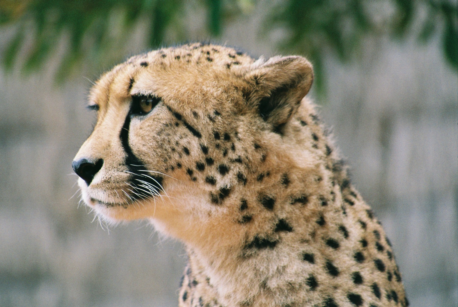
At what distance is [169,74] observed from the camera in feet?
6.46

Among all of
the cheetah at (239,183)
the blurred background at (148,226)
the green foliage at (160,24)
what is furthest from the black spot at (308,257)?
the blurred background at (148,226)

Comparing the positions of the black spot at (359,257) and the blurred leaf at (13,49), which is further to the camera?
the blurred leaf at (13,49)

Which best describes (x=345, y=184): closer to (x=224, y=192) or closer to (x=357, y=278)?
(x=357, y=278)

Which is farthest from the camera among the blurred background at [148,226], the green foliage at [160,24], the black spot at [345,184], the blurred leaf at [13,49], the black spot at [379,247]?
the blurred background at [148,226]

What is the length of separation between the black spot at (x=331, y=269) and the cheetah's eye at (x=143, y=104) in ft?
2.87

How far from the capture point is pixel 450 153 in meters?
5.94

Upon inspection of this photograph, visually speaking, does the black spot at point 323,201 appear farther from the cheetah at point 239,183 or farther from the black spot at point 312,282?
the black spot at point 312,282

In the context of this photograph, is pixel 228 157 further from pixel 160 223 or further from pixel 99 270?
pixel 99 270

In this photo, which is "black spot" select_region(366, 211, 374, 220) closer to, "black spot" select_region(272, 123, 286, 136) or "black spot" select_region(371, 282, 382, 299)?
"black spot" select_region(371, 282, 382, 299)

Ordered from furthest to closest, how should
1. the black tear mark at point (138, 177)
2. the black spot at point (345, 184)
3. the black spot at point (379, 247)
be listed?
the black spot at point (345, 184), the black spot at point (379, 247), the black tear mark at point (138, 177)

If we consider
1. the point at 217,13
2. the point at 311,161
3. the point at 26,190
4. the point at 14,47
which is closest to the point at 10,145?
the point at 26,190

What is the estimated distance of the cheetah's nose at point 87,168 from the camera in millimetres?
1819

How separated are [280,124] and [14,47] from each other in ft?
8.86

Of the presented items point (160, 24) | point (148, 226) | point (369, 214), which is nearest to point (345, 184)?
point (369, 214)
